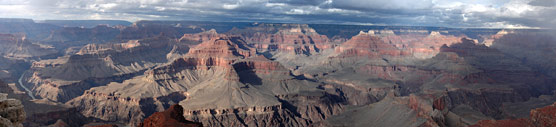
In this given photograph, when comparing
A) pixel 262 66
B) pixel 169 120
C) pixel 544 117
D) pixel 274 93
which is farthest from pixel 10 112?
pixel 262 66

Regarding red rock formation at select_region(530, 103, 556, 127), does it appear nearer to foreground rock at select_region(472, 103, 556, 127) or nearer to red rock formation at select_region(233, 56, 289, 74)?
foreground rock at select_region(472, 103, 556, 127)

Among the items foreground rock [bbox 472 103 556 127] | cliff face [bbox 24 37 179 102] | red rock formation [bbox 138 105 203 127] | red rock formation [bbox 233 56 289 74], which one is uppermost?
red rock formation [bbox 138 105 203 127]

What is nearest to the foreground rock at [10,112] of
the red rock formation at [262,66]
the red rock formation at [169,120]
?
the red rock formation at [169,120]

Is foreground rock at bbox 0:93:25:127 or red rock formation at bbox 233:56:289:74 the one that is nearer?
foreground rock at bbox 0:93:25:127

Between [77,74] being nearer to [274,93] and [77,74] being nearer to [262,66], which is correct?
[262,66]

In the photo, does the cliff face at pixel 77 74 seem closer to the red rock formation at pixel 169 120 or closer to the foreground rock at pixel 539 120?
the red rock formation at pixel 169 120

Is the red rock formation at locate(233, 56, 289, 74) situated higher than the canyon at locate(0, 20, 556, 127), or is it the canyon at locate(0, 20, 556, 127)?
the red rock formation at locate(233, 56, 289, 74)

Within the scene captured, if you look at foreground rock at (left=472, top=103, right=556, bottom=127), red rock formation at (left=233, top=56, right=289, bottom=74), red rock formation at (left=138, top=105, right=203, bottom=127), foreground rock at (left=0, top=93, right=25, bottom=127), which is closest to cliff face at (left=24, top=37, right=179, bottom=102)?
red rock formation at (left=233, top=56, right=289, bottom=74)

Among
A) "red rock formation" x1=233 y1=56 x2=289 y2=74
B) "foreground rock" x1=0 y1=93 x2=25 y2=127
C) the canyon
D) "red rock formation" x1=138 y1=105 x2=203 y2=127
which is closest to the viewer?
"foreground rock" x1=0 y1=93 x2=25 y2=127

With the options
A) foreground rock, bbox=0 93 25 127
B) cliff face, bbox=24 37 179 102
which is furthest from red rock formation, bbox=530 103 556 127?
cliff face, bbox=24 37 179 102

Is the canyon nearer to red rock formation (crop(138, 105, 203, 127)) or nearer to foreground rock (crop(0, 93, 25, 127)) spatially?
red rock formation (crop(138, 105, 203, 127))

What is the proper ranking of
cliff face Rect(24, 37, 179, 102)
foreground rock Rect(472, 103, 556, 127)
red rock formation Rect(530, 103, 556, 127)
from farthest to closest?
cliff face Rect(24, 37, 179, 102) < foreground rock Rect(472, 103, 556, 127) < red rock formation Rect(530, 103, 556, 127)

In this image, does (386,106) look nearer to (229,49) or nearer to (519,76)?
(229,49)
